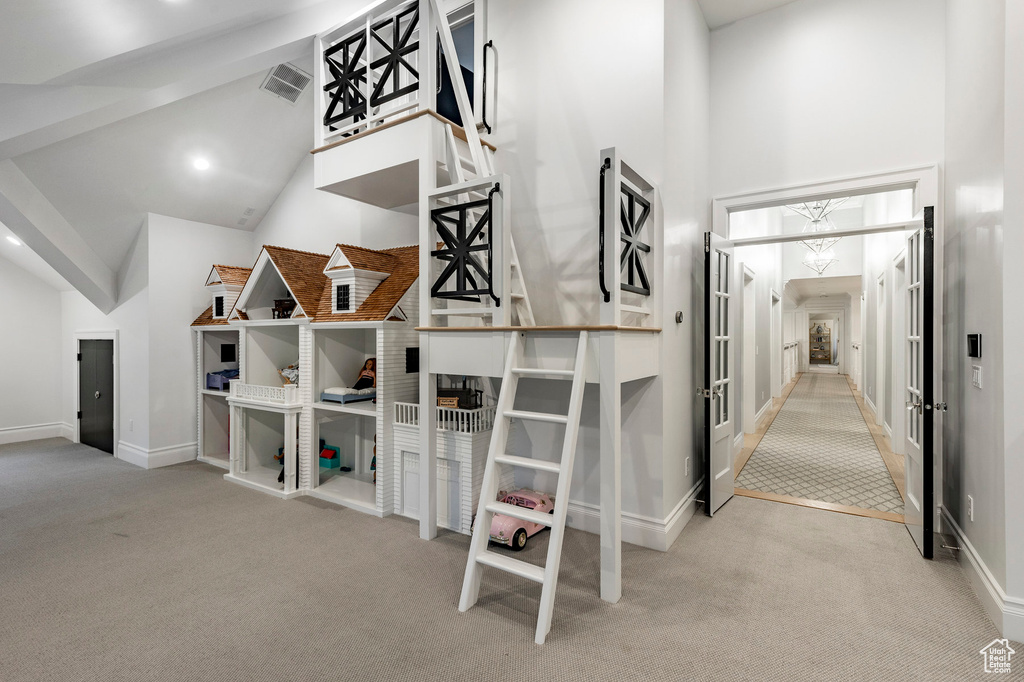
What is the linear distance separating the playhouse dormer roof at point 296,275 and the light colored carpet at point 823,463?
4416 mm

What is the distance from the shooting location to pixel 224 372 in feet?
17.5

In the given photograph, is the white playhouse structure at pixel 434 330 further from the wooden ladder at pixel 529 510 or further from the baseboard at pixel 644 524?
the baseboard at pixel 644 524

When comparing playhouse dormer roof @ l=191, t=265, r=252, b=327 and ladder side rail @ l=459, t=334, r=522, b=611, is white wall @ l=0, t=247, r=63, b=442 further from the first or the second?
ladder side rail @ l=459, t=334, r=522, b=611

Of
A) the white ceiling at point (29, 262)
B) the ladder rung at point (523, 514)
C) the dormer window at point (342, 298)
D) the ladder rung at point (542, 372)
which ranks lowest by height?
the ladder rung at point (523, 514)

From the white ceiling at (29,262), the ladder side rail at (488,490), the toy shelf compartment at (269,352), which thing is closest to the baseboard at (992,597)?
the ladder side rail at (488,490)

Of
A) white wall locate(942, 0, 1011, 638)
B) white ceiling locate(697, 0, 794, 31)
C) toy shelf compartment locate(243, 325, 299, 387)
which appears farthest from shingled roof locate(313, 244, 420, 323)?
white wall locate(942, 0, 1011, 638)

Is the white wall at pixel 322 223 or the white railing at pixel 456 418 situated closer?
the white railing at pixel 456 418

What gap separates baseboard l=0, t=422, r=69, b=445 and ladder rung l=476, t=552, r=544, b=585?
720 cm

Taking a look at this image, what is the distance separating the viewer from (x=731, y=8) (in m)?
3.72

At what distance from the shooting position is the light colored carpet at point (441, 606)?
198 cm

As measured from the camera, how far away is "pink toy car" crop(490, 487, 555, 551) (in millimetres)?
3000

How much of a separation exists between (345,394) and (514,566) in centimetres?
245

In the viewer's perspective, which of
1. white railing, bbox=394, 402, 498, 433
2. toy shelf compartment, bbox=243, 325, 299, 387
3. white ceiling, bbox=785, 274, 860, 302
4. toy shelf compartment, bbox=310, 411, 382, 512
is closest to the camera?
white railing, bbox=394, 402, 498, 433

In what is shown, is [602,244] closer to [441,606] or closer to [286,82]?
[441,606]
